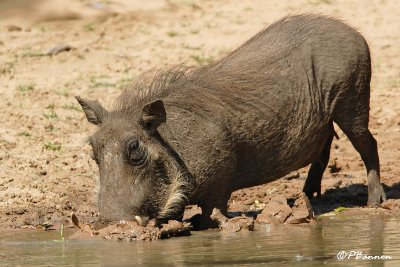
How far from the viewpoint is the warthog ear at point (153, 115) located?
8383 millimetres

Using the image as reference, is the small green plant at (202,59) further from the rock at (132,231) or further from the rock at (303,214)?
the rock at (132,231)

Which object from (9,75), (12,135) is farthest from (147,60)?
(12,135)

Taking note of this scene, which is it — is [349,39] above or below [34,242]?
above

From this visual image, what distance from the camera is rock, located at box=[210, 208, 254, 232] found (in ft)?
28.2

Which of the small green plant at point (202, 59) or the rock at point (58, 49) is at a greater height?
the rock at point (58, 49)

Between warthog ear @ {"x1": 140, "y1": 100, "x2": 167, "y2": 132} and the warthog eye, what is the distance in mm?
172

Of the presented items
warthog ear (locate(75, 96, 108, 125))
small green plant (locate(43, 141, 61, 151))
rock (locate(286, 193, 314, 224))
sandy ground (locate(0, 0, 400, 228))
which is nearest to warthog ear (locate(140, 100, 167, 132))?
warthog ear (locate(75, 96, 108, 125))

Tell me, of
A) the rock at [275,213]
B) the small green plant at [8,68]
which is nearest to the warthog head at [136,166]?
the rock at [275,213]

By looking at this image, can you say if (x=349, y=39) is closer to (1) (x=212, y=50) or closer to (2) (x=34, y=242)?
(2) (x=34, y=242)

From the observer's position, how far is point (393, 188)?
33.6ft

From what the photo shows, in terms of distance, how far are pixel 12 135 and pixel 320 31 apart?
11.1 feet

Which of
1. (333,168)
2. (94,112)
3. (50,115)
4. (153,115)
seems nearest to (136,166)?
(153,115)

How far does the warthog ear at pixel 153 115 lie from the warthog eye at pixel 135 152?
0.17 metres

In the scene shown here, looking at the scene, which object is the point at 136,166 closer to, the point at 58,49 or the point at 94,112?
the point at 94,112
